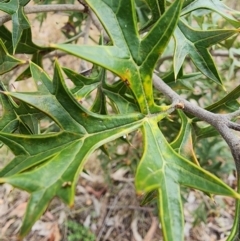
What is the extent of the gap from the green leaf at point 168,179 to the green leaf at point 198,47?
0.23 meters

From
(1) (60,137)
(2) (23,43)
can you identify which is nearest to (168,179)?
(1) (60,137)

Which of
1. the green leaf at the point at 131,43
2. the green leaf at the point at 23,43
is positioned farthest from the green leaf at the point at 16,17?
the green leaf at the point at 131,43

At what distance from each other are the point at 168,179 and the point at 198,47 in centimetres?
35

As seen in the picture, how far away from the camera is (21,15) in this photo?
85cm

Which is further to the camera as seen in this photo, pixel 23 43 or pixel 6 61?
pixel 23 43

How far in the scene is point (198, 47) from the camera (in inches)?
33.4

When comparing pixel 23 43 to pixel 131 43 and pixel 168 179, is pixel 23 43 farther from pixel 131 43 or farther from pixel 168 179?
pixel 168 179

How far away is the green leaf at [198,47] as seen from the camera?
2.70 ft

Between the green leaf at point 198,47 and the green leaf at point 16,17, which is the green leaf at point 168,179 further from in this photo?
the green leaf at point 16,17

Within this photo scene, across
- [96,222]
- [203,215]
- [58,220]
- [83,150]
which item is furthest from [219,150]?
[83,150]

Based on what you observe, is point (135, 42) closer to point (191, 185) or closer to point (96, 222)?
point (191, 185)

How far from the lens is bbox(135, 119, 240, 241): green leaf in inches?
22.1

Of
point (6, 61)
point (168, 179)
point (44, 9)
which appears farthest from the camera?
point (44, 9)

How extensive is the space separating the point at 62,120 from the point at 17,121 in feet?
0.69
